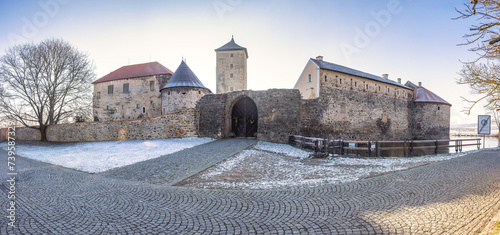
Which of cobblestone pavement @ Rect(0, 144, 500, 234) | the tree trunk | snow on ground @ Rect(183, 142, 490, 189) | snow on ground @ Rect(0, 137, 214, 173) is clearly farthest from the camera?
the tree trunk

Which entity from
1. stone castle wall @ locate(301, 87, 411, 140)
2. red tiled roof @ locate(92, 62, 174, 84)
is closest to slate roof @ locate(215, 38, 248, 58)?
red tiled roof @ locate(92, 62, 174, 84)

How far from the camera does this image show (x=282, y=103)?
51.9 feet

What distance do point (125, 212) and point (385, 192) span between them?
16.7ft

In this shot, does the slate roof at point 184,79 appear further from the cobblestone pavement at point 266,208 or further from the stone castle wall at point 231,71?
the cobblestone pavement at point 266,208

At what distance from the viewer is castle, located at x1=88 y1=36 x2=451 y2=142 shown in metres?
16.5

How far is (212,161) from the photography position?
8.88 m

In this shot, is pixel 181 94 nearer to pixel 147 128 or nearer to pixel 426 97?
pixel 147 128

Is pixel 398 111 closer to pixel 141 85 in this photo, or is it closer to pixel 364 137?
pixel 364 137

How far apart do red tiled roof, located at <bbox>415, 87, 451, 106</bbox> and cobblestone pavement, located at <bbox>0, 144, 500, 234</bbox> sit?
31.6 metres

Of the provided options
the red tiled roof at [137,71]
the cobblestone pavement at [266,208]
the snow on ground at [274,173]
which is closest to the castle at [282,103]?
the red tiled roof at [137,71]

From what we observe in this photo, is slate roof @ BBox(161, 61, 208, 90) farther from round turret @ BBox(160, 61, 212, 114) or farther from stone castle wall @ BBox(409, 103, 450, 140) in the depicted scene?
stone castle wall @ BBox(409, 103, 450, 140)

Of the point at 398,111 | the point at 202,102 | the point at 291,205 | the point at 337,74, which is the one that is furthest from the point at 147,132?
the point at 398,111

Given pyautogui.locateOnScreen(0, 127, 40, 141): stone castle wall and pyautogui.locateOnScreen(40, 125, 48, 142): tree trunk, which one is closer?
pyautogui.locateOnScreen(40, 125, 48, 142): tree trunk

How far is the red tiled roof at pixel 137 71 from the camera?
102 feet
